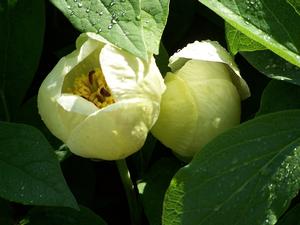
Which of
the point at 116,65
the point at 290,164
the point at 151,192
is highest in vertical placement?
the point at 116,65

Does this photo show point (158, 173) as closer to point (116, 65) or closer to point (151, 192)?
point (151, 192)

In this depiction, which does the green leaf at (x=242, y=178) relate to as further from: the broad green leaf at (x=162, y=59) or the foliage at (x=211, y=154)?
the broad green leaf at (x=162, y=59)

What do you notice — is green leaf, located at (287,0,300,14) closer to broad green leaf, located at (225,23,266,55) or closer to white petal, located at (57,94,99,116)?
broad green leaf, located at (225,23,266,55)

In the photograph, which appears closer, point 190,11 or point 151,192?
point 151,192

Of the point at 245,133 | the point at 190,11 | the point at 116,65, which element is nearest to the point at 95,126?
the point at 116,65

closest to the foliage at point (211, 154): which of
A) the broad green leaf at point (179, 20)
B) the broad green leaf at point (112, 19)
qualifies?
the broad green leaf at point (112, 19)

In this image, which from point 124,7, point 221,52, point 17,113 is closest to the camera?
point 124,7

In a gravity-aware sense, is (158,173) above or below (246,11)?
below

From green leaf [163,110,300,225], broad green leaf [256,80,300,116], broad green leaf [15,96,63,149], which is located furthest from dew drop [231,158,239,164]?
broad green leaf [15,96,63,149]
